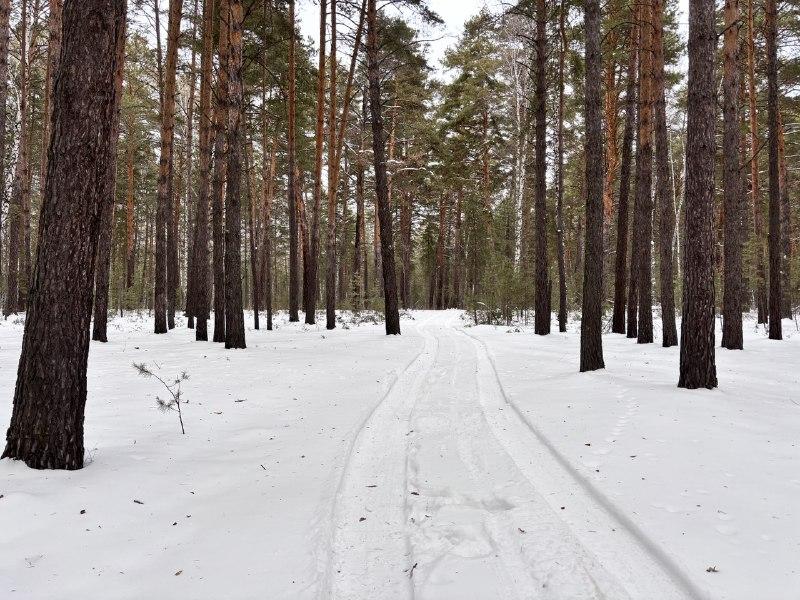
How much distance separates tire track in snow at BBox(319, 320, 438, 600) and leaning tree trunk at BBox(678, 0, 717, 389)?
3.99 metres

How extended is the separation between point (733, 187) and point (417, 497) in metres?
11.5

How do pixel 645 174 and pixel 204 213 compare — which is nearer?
pixel 645 174

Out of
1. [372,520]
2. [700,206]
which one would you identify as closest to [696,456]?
[372,520]


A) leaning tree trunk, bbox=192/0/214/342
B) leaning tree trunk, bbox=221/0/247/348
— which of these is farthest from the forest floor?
leaning tree trunk, bbox=192/0/214/342

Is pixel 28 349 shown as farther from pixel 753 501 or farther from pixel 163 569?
pixel 753 501

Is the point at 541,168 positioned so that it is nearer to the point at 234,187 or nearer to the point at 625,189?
the point at 625,189

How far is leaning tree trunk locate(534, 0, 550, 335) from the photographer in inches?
517

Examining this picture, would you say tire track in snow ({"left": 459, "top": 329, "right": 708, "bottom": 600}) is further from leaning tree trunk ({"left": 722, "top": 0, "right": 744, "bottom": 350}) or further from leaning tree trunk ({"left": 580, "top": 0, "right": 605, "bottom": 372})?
leaning tree trunk ({"left": 722, "top": 0, "right": 744, "bottom": 350})

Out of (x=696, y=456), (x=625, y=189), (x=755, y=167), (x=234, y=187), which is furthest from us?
(x=755, y=167)

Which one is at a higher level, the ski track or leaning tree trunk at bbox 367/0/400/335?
leaning tree trunk at bbox 367/0/400/335

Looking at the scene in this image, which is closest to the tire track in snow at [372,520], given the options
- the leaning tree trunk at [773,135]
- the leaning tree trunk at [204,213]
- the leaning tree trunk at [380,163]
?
the leaning tree trunk at [204,213]

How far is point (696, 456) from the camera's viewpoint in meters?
3.68

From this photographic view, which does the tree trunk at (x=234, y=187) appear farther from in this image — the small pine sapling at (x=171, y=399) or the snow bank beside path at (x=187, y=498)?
the snow bank beside path at (x=187, y=498)

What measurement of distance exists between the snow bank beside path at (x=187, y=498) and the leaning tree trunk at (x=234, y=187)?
359 centimetres
